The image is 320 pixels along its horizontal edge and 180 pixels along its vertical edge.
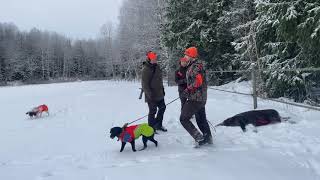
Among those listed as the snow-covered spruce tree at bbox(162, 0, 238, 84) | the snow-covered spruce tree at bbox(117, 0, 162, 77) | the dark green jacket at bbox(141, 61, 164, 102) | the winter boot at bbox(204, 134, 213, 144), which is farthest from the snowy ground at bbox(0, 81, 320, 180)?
the snow-covered spruce tree at bbox(117, 0, 162, 77)

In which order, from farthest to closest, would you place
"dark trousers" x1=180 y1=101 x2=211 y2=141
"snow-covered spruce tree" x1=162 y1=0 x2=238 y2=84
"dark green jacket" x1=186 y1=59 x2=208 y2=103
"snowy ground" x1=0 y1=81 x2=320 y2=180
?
"snow-covered spruce tree" x1=162 y1=0 x2=238 y2=84 < "dark trousers" x1=180 y1=101 x2=211 y2=141 < "dark green jacket" x1=186 y1=59 x2=208 y2=103 < "snowy ground" x1=0 y1=81 x2=320 y2=180

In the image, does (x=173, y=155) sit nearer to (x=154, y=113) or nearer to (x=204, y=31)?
(x=154, y=113)

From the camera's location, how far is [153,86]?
7.26 m

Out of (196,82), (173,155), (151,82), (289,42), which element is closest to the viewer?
(173,155)

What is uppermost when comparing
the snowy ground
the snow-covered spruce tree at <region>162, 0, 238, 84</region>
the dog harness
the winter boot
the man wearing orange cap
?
the snow-covered spruce tree at <region>162, 0, 238, 84</region>

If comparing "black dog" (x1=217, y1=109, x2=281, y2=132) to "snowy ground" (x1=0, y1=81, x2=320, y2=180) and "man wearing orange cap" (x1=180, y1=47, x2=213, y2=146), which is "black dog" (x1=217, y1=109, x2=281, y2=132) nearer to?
"snowy ground" (x1=0, y1=81, x2=320, y2=180)

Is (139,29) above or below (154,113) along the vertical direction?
above

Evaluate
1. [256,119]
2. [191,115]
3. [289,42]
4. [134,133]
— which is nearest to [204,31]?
[289,42]

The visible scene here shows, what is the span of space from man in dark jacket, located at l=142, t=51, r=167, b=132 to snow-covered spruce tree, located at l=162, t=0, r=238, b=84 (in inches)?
412

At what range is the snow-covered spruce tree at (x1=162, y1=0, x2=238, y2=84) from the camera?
17.8m

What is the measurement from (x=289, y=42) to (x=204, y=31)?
737 centimetres

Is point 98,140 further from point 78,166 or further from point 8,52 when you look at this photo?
point 8,52

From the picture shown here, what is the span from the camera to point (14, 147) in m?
7.08

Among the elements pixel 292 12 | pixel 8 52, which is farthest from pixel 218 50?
pixel 8 52
